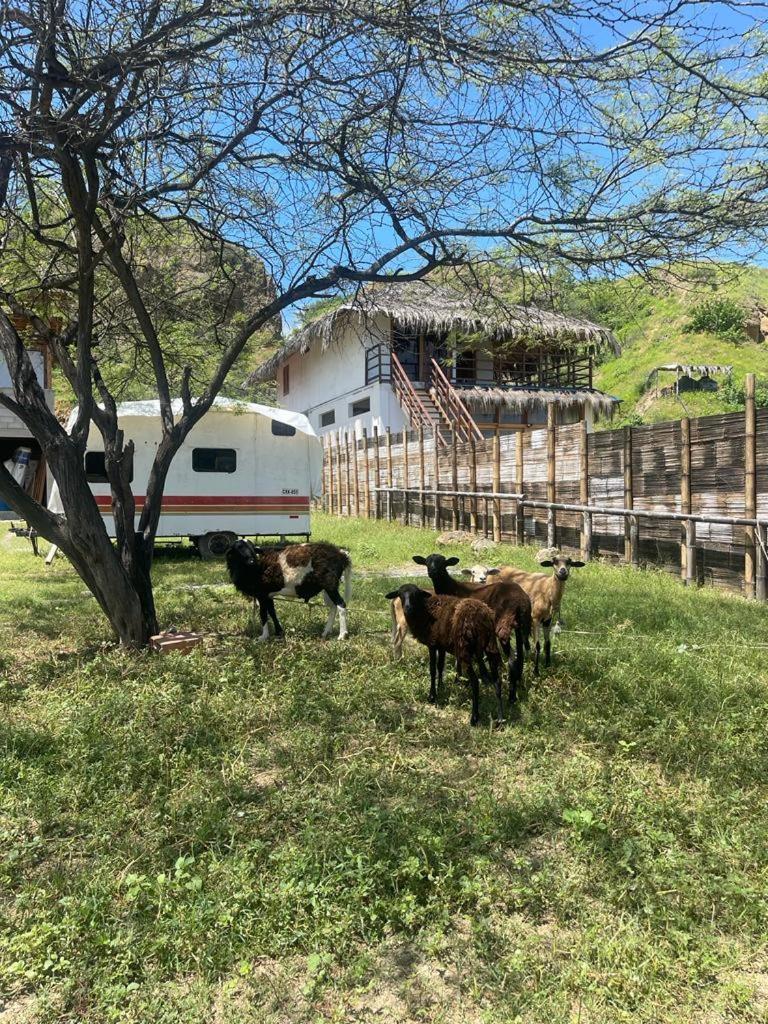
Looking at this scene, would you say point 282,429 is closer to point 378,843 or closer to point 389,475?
point 389,475

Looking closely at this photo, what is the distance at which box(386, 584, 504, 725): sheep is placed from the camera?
16.2 ft

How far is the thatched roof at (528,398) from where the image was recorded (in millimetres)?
23469

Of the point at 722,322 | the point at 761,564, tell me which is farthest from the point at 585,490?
the point at 722,322

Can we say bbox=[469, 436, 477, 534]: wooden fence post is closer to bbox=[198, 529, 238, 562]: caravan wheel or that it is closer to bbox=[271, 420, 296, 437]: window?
bbox=[271, 420, 296, 437]: window

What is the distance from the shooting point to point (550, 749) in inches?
178

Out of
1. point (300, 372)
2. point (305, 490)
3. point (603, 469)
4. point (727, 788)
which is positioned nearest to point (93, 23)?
point (727, 788)

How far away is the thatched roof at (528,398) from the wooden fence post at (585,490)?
1072 centimetres

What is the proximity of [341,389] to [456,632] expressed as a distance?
78.8 feet

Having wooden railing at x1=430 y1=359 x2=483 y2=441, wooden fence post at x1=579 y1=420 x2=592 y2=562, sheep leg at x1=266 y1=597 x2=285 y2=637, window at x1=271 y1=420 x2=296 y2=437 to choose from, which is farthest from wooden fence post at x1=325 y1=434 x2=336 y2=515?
sheep leg at x1=266 y1=597 x2=285 y2=637

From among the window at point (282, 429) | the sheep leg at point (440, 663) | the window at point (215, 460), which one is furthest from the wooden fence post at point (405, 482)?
the sheep leg at point (440, 663)

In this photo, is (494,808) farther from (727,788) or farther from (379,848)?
(727,788)

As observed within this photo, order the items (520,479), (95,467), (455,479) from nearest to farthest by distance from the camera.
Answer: (95,467)
(520,479)
(455,479)

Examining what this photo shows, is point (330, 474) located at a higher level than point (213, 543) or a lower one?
higher

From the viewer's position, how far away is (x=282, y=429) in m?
15.4
